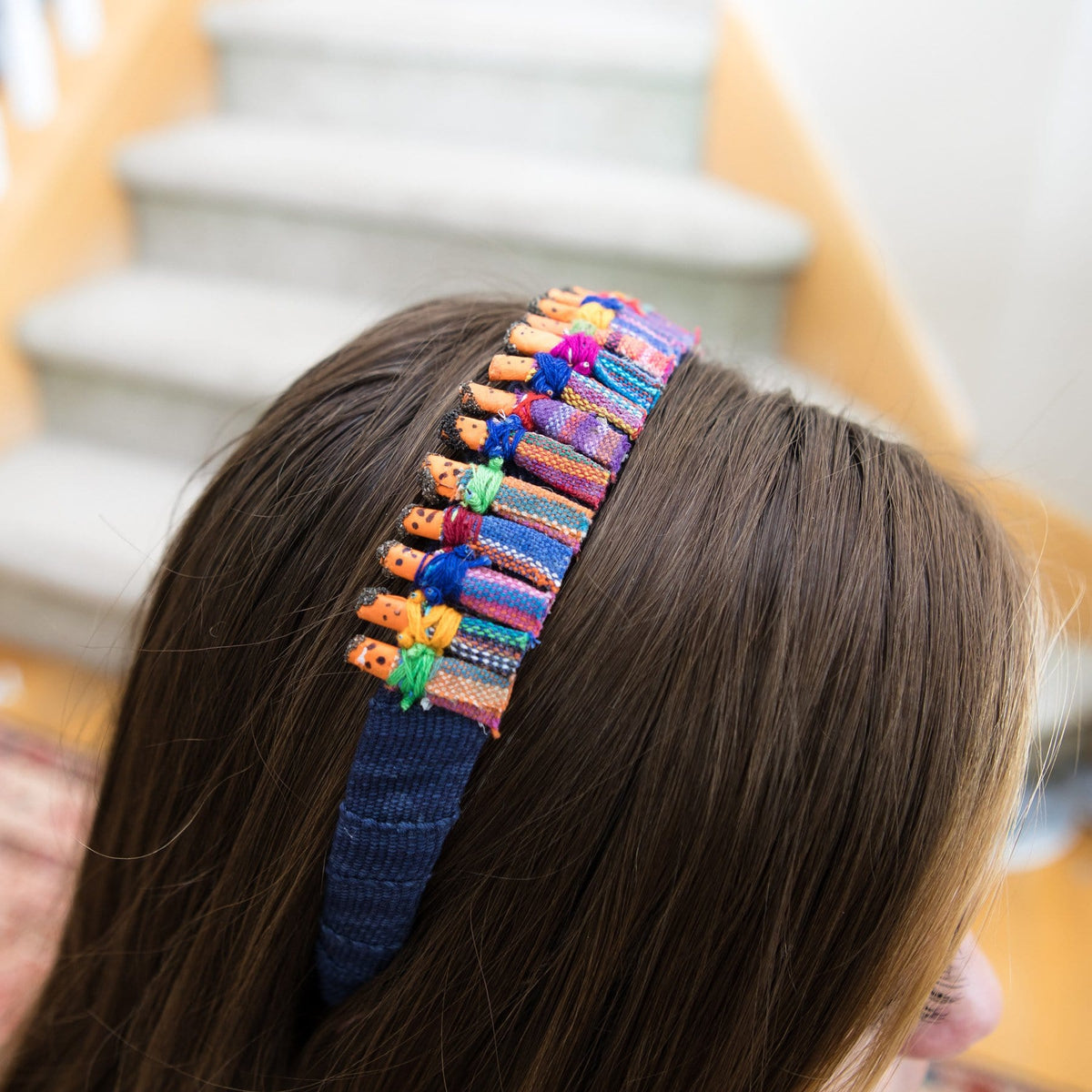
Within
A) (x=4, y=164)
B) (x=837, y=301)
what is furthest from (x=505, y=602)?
(x=4, y=164)

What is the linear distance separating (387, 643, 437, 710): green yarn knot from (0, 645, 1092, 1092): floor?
2.10ft

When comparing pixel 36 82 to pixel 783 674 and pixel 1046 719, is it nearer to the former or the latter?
pixel 783 674

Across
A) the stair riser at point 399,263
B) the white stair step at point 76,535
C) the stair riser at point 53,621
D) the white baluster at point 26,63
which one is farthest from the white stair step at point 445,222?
the stair riser at point 53,621

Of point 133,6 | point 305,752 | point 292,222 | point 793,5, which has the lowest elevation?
point 305,752

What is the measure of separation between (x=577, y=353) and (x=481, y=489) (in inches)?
4.0

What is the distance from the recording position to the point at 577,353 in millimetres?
458

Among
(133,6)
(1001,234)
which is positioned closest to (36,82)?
(133,6)

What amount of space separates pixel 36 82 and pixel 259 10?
18.0 inches

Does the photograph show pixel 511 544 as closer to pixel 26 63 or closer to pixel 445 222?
pixel 445 222

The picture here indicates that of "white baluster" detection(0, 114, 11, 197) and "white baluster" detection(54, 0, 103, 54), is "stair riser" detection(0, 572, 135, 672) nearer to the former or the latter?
"white baluster" detection(0, 114, 11, 197)

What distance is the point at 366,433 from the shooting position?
464mm

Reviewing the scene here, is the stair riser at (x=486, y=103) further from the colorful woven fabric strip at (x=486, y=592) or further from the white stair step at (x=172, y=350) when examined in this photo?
the colorful woven fabric strip at (x=486, y=592)

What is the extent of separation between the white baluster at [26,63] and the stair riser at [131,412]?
44 cm

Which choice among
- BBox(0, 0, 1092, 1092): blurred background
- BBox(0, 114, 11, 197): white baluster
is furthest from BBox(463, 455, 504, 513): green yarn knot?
BBox(0, 114, 11, 197): white baluster
